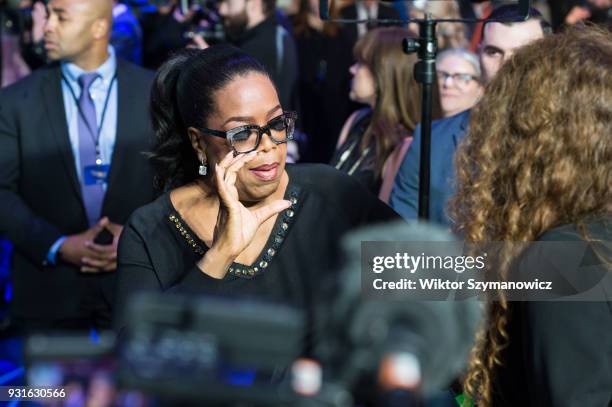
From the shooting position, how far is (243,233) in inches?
84.0

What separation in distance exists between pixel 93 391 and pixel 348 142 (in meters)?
3.40

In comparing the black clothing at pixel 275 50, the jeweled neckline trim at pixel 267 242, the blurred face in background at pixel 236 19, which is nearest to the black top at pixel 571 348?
the jeweled neckline trim at pixel 267 242

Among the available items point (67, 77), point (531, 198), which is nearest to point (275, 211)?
point (531, 198)

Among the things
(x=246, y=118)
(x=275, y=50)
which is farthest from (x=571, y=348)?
(x=275, y=50)

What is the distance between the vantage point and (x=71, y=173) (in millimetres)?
3777

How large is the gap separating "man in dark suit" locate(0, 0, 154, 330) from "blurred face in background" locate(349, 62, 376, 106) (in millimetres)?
1054

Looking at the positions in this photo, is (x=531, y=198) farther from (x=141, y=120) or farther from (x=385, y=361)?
(x=141, y=120)

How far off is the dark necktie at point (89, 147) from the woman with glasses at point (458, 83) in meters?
1.57

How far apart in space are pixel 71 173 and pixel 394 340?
3.09 metres

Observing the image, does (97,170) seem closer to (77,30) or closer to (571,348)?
(77,30)

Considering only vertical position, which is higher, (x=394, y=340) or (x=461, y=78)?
(x=394, y=340)

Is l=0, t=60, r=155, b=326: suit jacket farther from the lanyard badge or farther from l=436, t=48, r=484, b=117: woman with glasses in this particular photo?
l=436, t=48, r=484, b=117: woman with glasses

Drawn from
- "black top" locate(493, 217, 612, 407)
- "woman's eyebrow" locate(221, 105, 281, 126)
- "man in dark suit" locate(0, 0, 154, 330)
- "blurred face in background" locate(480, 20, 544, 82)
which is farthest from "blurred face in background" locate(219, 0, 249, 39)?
"black top" locate(493, 217, 612, 407)

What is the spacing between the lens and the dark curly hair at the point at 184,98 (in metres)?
2.51
